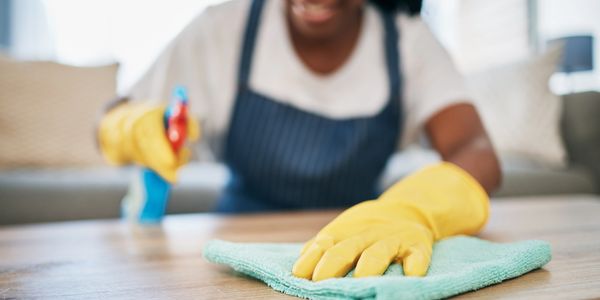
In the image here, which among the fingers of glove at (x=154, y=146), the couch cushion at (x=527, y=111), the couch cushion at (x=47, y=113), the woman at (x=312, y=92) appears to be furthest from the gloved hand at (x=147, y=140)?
the couch cushion at (x=527, y=111)

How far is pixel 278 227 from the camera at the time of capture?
812mm

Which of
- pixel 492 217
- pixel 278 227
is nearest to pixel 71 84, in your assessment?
pixel 278 227

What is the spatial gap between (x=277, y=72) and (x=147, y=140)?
1.26 ft

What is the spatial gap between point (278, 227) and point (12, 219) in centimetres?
127

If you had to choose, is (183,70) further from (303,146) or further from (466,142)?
(466,142)

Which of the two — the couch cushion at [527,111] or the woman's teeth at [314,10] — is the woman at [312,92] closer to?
the woman's teeth at [314,10]

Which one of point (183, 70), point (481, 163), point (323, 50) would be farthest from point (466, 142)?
point (183, 70)

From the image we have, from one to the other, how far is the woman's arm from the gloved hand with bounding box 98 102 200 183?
1.49ft

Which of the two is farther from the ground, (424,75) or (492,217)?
(424,75)

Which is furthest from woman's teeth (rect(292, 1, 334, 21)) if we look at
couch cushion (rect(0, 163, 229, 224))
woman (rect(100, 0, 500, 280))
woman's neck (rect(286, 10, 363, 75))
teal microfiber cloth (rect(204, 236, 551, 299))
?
couch cushion (rect(0, 163, 229, 224))

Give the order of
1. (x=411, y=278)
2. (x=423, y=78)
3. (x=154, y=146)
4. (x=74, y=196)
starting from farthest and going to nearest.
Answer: (x=74, y=196)
(x=423, y=78)
(x=154, y=146)
(x=411, y=278)

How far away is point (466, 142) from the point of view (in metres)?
0.98

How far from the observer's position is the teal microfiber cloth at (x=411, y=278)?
13.2 inches

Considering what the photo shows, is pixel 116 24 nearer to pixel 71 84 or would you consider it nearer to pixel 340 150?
pixel 71 84
